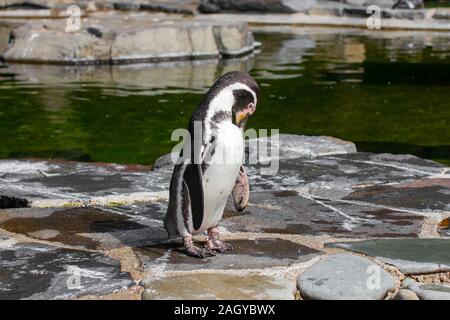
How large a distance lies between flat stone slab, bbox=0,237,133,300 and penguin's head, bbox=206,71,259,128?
2.66 feet

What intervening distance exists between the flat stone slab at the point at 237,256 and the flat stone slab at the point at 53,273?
0.17 metres

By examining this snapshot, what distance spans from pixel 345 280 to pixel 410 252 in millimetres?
537

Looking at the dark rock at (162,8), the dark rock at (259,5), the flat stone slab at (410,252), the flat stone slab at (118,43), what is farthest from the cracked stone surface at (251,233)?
the dark rock at (259,5)

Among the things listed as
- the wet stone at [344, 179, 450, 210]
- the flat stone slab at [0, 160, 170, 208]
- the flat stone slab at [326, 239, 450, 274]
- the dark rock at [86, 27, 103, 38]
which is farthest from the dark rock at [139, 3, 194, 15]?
the flat stone slab at [326, 239, 450, 274]

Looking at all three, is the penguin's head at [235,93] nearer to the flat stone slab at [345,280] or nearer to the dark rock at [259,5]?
the flat stone slab at [345,280]

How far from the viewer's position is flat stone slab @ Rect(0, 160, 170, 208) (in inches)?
192

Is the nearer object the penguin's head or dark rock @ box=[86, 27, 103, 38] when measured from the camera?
the penguin's head

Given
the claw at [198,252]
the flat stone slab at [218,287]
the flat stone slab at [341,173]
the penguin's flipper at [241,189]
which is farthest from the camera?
the flat stone slab at [341,173]

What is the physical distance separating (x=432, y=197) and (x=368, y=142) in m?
3.28

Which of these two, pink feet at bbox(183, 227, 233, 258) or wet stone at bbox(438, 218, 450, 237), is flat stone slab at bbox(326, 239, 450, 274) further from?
pink feet at bbox(183, 227, 233, 258)

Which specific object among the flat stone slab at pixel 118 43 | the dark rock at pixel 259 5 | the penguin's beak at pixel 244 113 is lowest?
the dark rock at pixel 259 5

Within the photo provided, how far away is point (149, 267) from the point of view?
358 cm

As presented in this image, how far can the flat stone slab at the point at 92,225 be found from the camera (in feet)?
13.2
